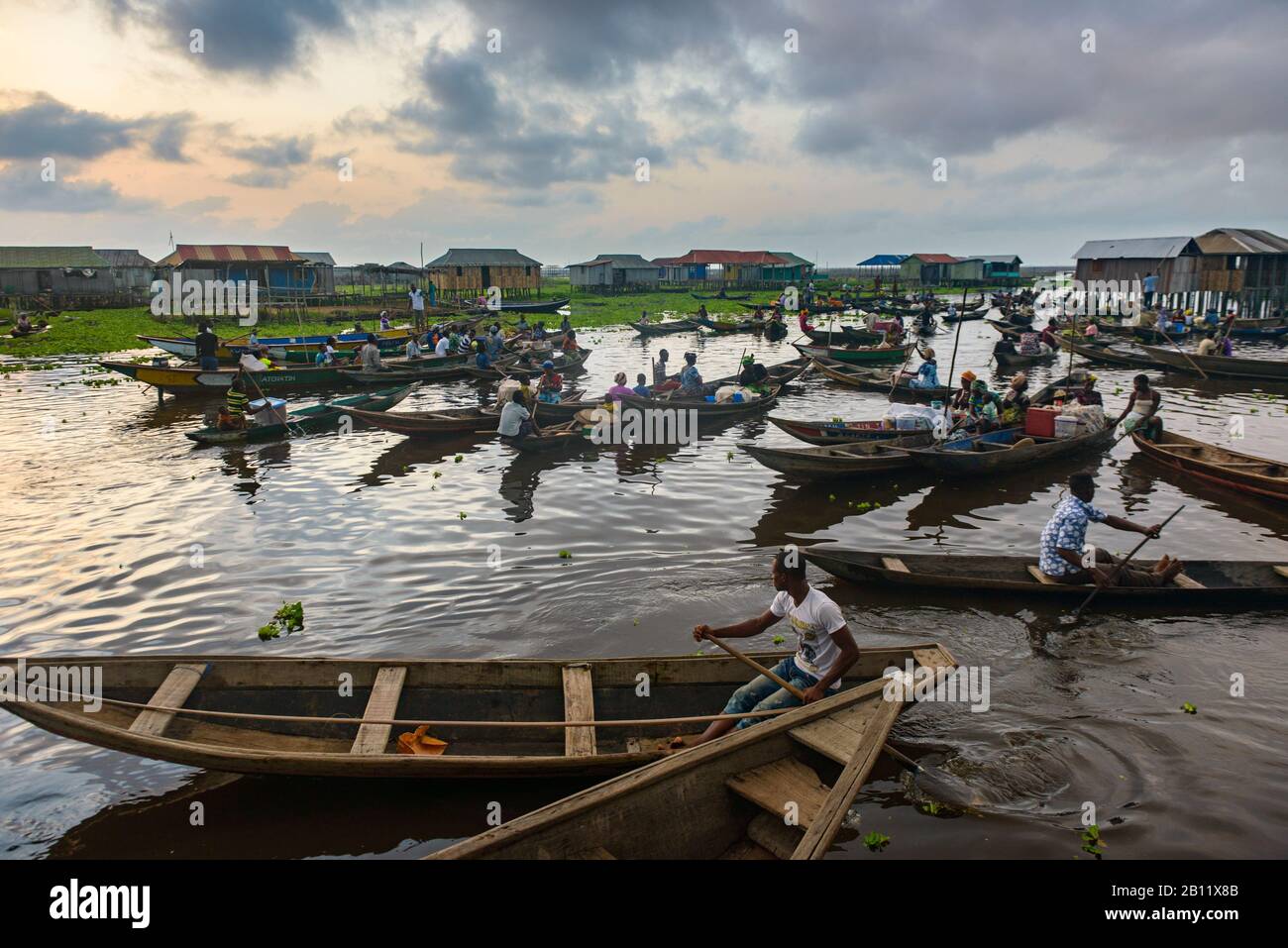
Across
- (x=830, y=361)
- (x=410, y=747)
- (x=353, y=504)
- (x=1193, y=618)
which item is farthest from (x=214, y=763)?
(x=830, y=361)

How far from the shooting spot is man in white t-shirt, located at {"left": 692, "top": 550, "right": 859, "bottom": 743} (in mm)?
6238

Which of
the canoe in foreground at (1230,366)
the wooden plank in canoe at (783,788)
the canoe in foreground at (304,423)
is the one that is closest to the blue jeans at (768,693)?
the wooden plank in canoe at (783,788)

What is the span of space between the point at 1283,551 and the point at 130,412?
28.5 meters

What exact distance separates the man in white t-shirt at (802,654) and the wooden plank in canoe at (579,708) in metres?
0.96

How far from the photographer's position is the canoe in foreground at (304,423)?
1850cm

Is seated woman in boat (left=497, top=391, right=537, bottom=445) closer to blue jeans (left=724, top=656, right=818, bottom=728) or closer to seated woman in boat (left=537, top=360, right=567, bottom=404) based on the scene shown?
seated woman in boat (left=537, top=360, right=567, bottom=404)

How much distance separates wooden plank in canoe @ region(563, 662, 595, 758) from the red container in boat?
13705mm

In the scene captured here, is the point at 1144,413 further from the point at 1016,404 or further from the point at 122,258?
the point at 122,258

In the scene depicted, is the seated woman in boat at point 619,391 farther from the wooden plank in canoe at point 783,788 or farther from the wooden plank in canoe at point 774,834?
the wooden plank in canoe at point 774,834

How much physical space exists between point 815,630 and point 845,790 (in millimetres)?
1647

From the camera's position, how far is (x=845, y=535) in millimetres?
13148

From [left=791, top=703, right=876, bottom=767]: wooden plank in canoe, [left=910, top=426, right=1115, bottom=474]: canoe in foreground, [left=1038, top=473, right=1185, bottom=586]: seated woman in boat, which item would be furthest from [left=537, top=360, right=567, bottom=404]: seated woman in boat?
[left=791, top=703, right=876, bottom=767]: wooden plank in canoe

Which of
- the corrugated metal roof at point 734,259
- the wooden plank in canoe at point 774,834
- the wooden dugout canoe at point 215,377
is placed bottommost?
the wooden plank in canoe at point 774,834

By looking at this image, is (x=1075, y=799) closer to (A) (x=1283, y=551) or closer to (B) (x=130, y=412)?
(A) (x=1283, y=551)
